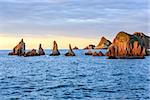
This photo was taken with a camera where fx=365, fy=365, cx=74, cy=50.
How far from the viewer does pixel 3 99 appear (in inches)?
1635

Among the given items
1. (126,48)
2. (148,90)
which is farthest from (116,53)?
(148,90)

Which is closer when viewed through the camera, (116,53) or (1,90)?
(1,90)

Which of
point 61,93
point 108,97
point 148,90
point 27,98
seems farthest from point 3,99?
point 148,90

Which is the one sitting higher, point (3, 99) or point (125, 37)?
point (125, 37)

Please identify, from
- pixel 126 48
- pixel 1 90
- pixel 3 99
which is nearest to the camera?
pixel 3 99

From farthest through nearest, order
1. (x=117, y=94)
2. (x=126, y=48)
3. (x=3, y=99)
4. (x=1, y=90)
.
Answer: (x=126, y=48), (x=1, y=90), (x=117, y=94), (x=3, y=99)

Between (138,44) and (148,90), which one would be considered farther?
(138,44)

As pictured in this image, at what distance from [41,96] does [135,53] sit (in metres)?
135

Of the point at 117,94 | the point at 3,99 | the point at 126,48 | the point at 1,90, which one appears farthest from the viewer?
the point at 126,48

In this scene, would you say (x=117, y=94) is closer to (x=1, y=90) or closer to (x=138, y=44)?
(x=1, y=90)

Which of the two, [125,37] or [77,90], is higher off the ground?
[125,37]

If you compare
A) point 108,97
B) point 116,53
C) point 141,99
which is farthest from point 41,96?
point 116,53

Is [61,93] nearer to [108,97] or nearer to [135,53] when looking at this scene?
[108,97]

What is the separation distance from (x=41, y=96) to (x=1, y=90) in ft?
28.0
